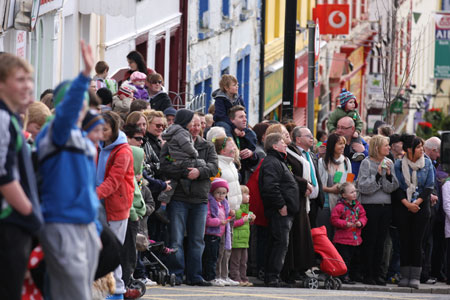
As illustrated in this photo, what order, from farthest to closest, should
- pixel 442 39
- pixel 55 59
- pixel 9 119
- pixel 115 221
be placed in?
pixel 442 39, pixel 55 59, pixel 115 221, pixel 9 119

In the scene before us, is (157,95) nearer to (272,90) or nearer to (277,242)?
(277,242)

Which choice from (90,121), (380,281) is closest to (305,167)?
(380,281)

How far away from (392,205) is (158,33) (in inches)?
350

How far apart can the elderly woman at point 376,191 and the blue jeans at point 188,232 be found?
2.95 metres

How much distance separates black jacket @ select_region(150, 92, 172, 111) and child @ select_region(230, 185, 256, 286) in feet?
6.51

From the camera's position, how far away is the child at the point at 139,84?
15414 mm

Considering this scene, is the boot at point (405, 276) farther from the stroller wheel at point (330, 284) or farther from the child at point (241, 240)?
the child at point (241, 240)

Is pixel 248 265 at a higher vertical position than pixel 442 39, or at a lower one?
lower

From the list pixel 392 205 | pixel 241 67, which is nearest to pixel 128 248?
pixel 392 205

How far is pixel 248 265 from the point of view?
1549 centimetres

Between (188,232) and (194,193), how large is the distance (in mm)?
478

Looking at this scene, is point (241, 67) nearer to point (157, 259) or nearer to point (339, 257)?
point (339, 257)

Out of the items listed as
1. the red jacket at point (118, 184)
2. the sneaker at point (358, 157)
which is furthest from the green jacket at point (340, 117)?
the red jacket at point (118, 184)

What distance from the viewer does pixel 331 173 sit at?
15.7m
